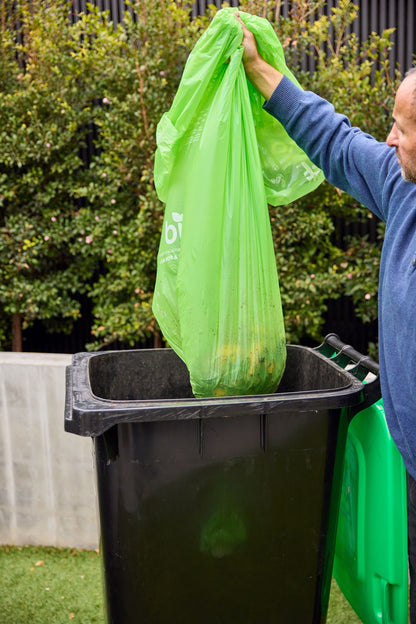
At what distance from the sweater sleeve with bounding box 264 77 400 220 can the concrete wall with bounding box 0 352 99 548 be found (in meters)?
1.40

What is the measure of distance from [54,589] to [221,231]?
1.70m

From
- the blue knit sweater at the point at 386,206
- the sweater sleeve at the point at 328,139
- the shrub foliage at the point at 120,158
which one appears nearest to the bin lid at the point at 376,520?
the blue knit sweater at the point at 386,206

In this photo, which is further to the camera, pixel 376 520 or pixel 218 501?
pixel 376 520

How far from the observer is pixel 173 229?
163cm

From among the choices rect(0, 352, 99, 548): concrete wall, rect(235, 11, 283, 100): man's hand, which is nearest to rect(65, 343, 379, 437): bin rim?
rect(235, 11, 283, 100): man's hand

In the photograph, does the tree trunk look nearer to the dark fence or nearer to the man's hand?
the dark fence

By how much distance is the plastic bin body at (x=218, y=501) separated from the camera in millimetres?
1344

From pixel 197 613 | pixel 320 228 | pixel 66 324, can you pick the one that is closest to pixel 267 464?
pixel 197 613

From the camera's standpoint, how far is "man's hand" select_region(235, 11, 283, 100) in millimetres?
1591

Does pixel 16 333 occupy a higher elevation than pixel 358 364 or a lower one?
lower

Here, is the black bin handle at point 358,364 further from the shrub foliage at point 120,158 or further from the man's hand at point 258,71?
the shrub foliage at point 120,158

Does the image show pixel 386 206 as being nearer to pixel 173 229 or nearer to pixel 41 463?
pixel 173 229

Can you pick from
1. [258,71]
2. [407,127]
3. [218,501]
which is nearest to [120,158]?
[258,71]

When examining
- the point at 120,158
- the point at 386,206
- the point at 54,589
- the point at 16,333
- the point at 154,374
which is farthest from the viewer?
the point at 16,333
